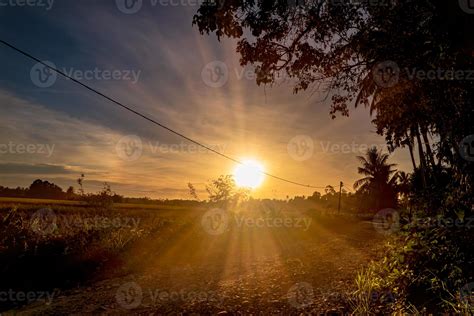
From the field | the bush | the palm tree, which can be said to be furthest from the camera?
the palm tree

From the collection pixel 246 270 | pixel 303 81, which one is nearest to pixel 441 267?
pixel 303 81

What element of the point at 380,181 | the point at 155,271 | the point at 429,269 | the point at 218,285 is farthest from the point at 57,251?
the point at 380,181

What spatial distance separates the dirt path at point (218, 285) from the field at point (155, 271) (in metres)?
0.02

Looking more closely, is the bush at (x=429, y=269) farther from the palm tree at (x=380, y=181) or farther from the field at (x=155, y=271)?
the palm tree at (x=380, y=181)

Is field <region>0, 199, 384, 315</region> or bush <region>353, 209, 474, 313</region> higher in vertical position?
bush <region>353, 209, 474, 313</region>

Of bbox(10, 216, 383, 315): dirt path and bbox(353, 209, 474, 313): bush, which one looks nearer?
bbox(353, 209, 474, 313): bush

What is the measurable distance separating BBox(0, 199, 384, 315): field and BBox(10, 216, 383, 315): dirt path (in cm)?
2

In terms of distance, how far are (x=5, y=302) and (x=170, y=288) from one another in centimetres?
345

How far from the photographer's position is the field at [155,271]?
5.86m

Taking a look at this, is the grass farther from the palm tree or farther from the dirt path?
the palm tree

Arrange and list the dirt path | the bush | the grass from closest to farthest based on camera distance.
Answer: the bush → the dirt path → the grass

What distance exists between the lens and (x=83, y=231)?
36.2 feet

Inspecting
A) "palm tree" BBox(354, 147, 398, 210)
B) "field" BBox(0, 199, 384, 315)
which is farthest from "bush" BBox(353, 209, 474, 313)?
"palm tree" BBox(354, 147, 398, 210)

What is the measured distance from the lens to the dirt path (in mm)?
5559
